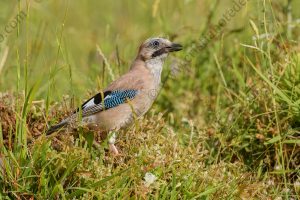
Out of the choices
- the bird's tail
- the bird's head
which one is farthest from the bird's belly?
the bird's head

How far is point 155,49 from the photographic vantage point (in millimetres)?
7277

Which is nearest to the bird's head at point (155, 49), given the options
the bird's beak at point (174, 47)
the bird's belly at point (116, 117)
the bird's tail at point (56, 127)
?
the bird's beak at point (174, 47)

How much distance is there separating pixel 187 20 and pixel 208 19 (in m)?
1.50

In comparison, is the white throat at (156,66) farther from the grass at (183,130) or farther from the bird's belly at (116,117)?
the bird's belly at (116,117)

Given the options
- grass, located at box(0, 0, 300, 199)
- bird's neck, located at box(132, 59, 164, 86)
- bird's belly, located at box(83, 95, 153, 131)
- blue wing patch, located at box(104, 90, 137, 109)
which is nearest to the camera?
grass, located at box(0, 0, 300, 199)

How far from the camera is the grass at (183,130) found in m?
5.23

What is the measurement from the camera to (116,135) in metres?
6.47

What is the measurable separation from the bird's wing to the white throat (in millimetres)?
435

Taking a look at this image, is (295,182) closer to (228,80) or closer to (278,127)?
(278,127)

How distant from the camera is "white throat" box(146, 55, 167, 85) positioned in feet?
23.5

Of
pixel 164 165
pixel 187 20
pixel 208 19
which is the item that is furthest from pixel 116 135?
pixel 187 20

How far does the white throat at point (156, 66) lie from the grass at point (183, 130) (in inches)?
14.5

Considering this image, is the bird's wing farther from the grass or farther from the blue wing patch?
the grass

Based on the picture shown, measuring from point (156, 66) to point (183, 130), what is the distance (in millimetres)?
728
